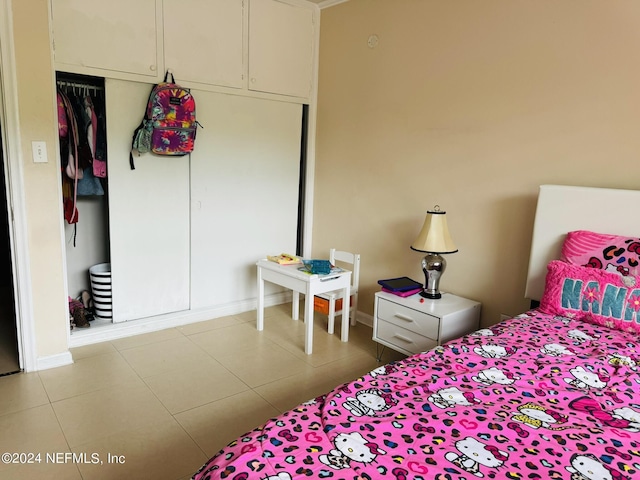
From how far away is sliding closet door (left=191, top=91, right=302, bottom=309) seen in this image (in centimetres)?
365

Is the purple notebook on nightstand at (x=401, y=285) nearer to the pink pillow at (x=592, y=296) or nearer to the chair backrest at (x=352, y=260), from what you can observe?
the chair backrest at (x=352, y=260)

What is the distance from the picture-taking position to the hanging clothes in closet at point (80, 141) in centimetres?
313

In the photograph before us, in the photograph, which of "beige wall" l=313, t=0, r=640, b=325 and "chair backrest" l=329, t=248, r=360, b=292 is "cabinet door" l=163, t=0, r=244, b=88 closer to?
"beige wall" l=313, t=0, r=640, b=325

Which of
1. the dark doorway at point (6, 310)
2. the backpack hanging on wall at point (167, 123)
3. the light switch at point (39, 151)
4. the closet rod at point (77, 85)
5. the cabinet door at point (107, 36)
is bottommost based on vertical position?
the dark doorway at point (6, 310)

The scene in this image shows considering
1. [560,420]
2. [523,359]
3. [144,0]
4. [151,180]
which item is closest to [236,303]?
[151,180]

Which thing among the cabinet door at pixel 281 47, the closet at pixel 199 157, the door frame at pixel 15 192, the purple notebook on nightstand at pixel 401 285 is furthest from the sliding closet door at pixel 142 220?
the purple notebook on nightstand at pixel 401 285

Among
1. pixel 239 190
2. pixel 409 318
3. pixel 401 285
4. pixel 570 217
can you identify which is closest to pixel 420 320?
pixel 409 318

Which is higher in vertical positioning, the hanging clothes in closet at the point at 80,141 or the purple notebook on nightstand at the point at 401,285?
the hanging clothes in closet at the point at 80,141

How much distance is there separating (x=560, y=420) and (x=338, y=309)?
233cm

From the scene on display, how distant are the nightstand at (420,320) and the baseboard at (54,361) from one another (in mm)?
1966

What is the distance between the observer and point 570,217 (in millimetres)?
2484

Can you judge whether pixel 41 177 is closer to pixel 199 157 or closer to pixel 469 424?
pixel 199 157

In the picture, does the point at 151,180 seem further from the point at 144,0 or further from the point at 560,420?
the point at 560,420

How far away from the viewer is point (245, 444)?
128 centimetres
